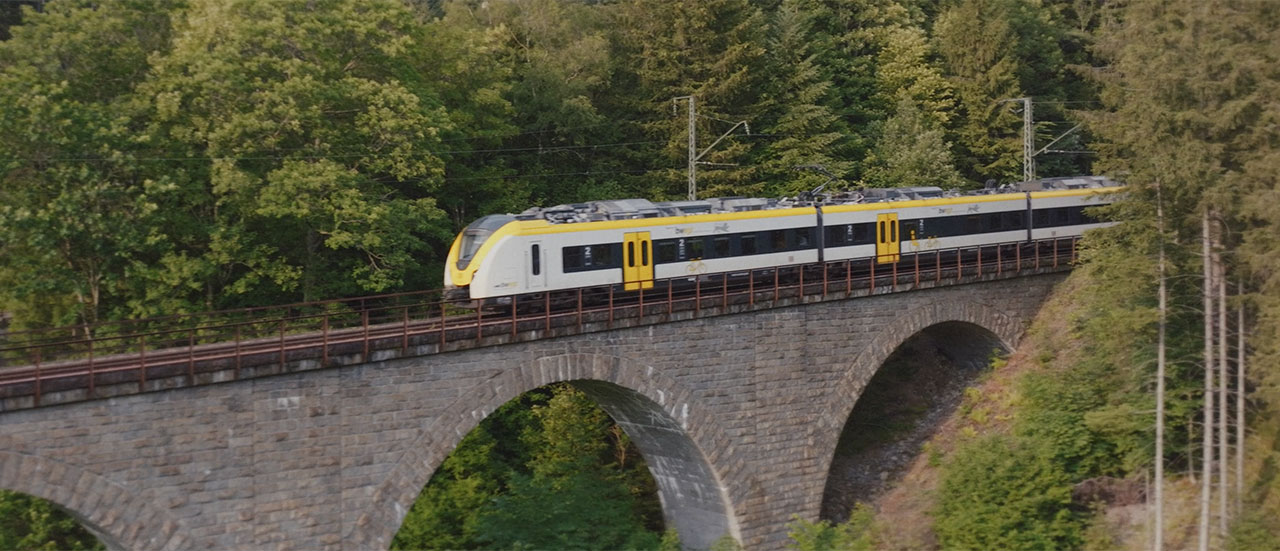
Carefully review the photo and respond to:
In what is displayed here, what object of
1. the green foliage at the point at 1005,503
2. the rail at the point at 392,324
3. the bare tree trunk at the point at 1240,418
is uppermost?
the rail at the point at 392,324

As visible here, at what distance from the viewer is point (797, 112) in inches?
1630

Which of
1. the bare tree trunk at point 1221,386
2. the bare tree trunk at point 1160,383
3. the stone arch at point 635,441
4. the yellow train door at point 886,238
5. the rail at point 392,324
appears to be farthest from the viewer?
the yellow train door at point 886,238

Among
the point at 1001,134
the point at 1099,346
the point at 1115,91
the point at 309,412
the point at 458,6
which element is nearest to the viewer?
the point at 309,412

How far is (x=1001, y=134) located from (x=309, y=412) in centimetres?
3643

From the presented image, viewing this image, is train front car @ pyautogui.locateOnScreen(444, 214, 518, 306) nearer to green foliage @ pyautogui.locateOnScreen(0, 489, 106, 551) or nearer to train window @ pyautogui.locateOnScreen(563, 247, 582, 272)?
train window @ pyautogui.locateOnScreen(563, 247, 582, 272)

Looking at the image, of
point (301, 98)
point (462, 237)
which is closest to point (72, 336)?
point (301, 98)

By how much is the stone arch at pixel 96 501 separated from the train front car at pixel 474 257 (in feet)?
25.4

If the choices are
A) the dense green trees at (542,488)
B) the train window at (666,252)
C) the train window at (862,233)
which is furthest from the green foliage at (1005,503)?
the train window at (666,252)

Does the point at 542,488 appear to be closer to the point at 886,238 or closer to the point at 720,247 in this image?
the point at 720,247

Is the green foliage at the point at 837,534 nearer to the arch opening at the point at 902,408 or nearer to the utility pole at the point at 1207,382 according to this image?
the arch opening at the point at 902,408

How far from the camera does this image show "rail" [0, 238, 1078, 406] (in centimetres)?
1705

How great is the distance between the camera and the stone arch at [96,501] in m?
→ 15.8

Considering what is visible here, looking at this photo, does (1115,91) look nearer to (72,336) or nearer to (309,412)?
(309,412)

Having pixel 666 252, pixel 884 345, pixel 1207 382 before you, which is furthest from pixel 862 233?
pixel 1207 382
